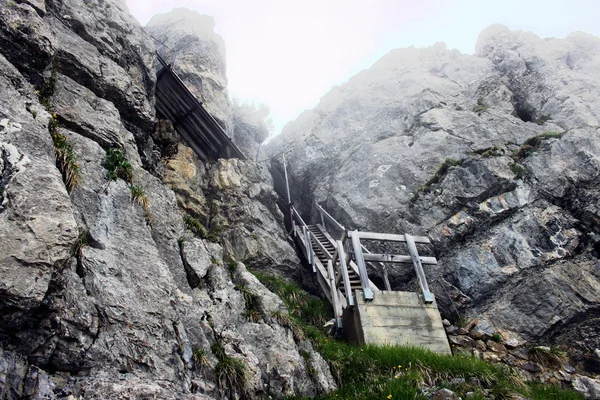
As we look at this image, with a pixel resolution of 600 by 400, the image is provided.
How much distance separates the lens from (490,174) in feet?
55.3

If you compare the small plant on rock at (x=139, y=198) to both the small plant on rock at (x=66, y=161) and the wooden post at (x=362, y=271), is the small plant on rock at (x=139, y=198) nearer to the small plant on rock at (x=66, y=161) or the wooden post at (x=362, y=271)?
the small plant on rock at (x=66, y=161)

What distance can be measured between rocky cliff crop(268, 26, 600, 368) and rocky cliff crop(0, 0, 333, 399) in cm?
782

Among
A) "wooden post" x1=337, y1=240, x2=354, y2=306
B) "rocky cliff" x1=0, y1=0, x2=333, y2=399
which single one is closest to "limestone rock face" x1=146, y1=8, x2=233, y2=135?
"rocky cliff" x1=0, y1=0, x2=333, y2=399

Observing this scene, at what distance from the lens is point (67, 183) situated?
7445 mm

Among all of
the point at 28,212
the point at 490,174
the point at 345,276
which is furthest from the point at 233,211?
the point at 28,212

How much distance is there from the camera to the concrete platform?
34.7 ft

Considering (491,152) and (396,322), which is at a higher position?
(491,152)

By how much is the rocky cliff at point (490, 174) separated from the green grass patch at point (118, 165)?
11266 mm

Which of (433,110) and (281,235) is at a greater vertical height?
(433,110)

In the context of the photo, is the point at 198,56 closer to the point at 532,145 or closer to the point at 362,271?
the point at 532,145

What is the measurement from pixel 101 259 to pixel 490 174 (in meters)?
15.6

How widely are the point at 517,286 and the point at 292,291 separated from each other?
7.70m

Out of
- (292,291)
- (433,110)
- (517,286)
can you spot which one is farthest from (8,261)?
(433,110)

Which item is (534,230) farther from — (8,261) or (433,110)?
(8,261)
